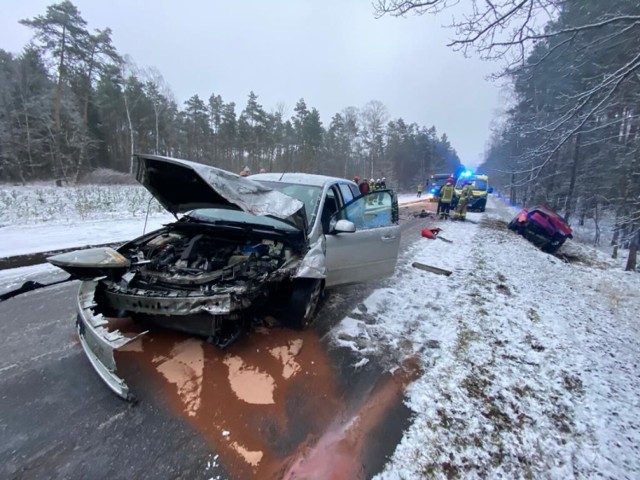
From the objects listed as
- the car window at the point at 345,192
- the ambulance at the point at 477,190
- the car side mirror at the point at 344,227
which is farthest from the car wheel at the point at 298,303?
the ambulance at the point at 477,190

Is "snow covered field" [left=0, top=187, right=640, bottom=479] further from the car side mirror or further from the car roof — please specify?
the car roof

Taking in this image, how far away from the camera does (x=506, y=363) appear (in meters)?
3.06

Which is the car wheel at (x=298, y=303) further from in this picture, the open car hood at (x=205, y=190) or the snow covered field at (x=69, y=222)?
the snow covered field at (x=69, y=222)

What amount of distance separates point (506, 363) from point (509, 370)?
0.12 meters

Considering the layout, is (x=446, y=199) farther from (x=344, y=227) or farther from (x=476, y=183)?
(x=344, y=227)

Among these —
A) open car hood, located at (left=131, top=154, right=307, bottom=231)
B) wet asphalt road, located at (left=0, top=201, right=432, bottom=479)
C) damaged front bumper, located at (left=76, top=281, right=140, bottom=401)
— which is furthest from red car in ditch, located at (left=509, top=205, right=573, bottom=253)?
damaged front bumper, located at (left=76, top=281, right=140, bottom=401)

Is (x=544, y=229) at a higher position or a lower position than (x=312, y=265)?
lower

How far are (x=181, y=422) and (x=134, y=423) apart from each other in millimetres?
304

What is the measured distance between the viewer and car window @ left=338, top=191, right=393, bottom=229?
4008 mm

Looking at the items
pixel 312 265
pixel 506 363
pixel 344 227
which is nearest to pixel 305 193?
pixel 344 227

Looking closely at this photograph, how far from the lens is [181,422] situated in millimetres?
2084

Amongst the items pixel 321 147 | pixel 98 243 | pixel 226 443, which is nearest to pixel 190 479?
pixel 226 443

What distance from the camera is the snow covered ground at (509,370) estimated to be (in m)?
1.99

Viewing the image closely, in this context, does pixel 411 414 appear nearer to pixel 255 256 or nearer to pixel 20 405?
pixel 255 256
